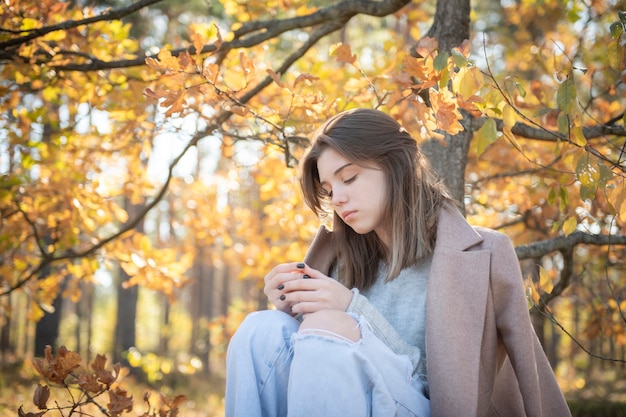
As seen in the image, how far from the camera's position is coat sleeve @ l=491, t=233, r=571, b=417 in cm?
184

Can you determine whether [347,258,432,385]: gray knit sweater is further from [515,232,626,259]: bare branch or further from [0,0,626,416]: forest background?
[515,232,626,259]: bare branch

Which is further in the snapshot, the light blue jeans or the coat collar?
the coat collar

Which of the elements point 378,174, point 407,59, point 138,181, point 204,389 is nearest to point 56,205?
point 138,181

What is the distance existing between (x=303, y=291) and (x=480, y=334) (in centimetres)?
59

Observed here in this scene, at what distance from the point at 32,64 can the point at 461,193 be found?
2.10 metres

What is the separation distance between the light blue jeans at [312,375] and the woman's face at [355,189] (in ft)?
1.44

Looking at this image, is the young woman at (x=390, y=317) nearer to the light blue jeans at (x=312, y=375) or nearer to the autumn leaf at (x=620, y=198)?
the light blue jeans at (x=312, y=375)

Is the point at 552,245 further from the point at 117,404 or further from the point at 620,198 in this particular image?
the point at 117,404

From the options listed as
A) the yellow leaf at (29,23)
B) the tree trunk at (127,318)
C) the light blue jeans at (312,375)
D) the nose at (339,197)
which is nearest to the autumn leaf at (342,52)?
the nose at (339,197)

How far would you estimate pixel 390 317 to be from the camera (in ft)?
6.90

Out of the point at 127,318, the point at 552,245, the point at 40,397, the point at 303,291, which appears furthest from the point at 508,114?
the point at 127,318

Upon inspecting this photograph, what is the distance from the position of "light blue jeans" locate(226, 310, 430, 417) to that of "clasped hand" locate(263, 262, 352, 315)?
89 millimetres

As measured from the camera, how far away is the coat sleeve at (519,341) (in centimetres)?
184

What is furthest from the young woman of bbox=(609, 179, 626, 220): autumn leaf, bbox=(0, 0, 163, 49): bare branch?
bbox=(0, 0, 163, 49): bare branch
